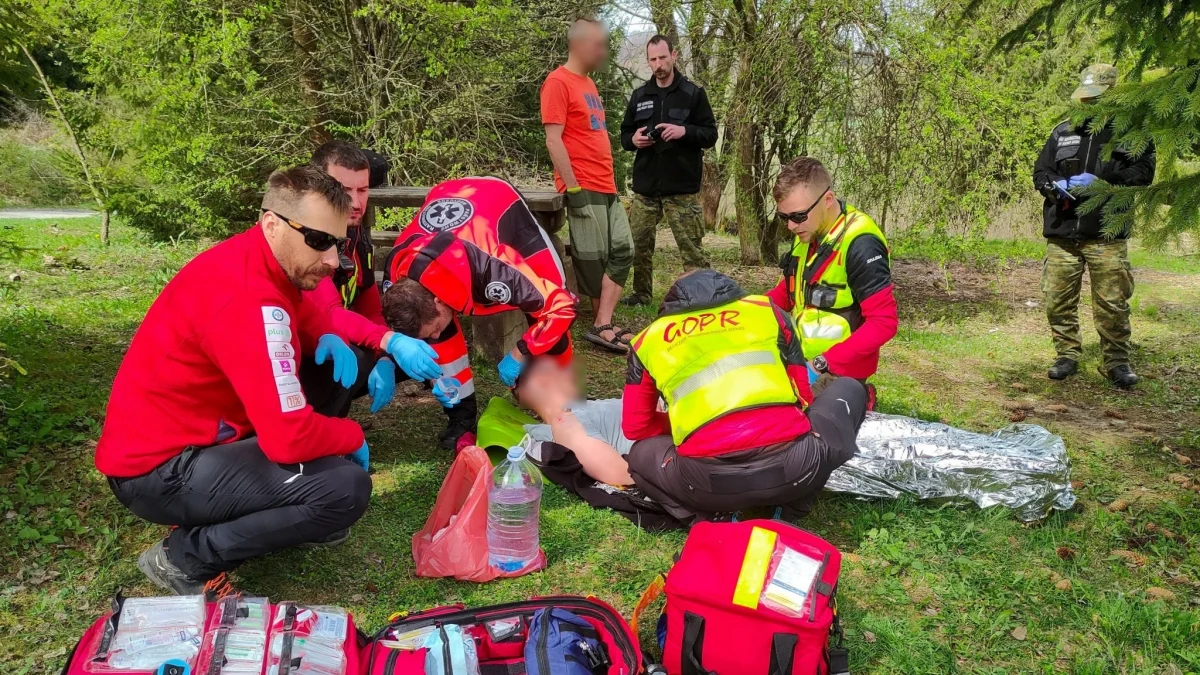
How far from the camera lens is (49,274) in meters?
6.55

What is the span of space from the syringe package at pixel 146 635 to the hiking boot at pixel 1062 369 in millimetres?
5124

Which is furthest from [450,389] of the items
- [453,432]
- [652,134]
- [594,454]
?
[652,134]

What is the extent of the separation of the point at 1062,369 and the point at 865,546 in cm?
306

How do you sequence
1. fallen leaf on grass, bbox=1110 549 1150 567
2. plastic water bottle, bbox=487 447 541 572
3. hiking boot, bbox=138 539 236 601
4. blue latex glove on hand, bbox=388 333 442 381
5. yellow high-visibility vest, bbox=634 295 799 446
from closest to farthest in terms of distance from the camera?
hiking boot, bbox=138 539 236 601, yellow high-visibility vest, bbox=634 295 799 446, plastic water bottle, bbox=487 447 541 572, fallen leaf on grass, bbox=1110 549 1150 567, blue latex glove on hand, bbox=388 333 442 381

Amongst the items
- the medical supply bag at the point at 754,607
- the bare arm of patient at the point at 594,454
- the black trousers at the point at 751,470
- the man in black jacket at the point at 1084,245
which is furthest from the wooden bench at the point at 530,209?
the man in black jacket at the point at 1084,245

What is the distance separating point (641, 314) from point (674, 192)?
99 cm

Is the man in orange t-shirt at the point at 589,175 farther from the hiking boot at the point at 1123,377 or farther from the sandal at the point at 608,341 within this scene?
the hiking boot at the point at 1123,377

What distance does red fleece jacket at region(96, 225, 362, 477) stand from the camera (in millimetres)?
2230

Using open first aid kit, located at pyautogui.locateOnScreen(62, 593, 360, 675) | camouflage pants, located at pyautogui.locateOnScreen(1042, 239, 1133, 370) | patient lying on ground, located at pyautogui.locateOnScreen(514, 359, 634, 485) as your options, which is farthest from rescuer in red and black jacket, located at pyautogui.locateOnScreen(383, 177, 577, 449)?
camouflage pants, located at pyautogui.locateOnScreen(1042, 239, 1133, 370)

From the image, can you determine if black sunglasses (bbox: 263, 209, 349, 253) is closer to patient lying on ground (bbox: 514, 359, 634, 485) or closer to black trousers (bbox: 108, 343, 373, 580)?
black trousers (bbox: 108, 343, 373, 580)

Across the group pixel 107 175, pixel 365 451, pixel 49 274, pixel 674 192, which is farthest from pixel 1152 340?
pixel 107 175

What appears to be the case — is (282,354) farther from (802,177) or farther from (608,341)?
(608,341)

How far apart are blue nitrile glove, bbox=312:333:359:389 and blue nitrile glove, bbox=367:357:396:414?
0.16 meters

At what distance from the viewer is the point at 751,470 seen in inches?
102
